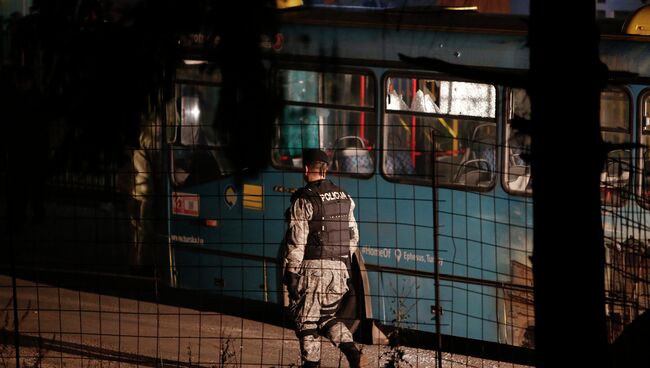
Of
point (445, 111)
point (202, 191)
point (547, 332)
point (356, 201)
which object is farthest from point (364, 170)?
point (547, 332)

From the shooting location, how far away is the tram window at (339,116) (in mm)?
10742

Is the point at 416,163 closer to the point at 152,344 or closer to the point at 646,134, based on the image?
the point at 646,134

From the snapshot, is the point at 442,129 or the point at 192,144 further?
the point at 192,144

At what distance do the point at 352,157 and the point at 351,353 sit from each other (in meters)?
2.56

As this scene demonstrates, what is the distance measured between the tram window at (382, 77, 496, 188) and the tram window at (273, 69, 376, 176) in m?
0.20

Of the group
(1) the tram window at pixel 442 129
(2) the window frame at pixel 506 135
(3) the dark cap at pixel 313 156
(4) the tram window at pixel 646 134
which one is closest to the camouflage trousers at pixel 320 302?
(3) the dark cap at pixel 313 156

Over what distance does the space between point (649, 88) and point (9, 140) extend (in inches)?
209

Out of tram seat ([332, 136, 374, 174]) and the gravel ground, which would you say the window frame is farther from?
the gravel ground

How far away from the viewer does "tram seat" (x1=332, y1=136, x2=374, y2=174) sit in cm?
1080

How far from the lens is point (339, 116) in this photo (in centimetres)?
1084

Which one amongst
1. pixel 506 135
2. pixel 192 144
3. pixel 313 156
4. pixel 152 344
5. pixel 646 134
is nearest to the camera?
pixel 313 156

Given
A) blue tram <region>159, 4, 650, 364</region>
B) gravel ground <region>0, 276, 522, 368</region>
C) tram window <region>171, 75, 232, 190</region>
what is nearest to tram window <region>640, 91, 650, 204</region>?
blue tram <region>159, 4, 650, 364</region>

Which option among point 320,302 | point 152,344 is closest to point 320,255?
point 320,302

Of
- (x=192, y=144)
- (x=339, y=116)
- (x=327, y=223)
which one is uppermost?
(x=339, y=116)
